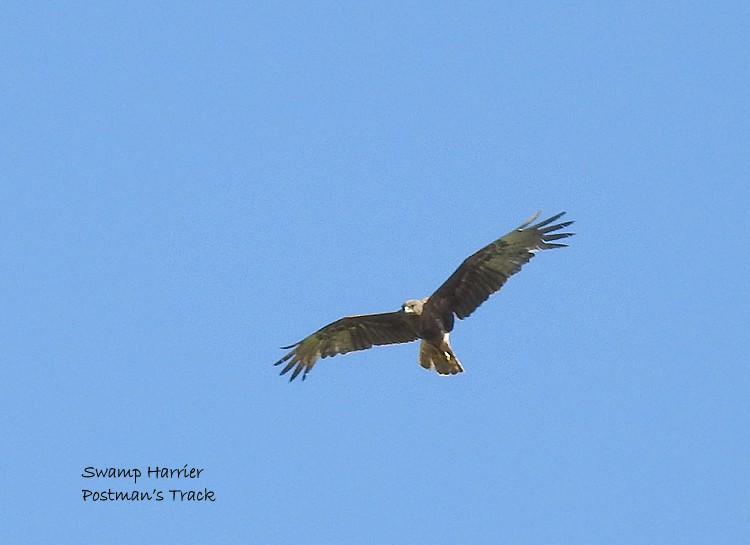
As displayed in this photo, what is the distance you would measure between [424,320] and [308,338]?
6.19 feet

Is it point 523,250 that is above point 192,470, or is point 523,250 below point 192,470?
above

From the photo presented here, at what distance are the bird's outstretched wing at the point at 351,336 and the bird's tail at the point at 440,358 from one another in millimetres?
263

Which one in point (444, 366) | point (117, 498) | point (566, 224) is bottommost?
point (117, 498)

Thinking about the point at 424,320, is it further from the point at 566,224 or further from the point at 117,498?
the point at 117,498

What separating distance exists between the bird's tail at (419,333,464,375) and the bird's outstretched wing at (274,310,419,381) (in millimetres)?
263

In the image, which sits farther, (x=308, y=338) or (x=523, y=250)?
(x=308, y=338)

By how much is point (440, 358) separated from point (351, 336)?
137 centimetres

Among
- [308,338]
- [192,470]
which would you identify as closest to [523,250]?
[308,338]

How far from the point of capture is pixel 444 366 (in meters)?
16.3

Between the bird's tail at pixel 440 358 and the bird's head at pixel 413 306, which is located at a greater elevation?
the bird's head at pixel 413 306

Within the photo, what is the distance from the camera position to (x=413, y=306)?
16.0m

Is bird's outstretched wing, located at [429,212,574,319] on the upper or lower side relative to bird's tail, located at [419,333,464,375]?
upper

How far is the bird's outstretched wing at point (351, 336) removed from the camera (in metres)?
16.5

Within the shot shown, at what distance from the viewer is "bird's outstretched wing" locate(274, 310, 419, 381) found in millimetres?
16516
